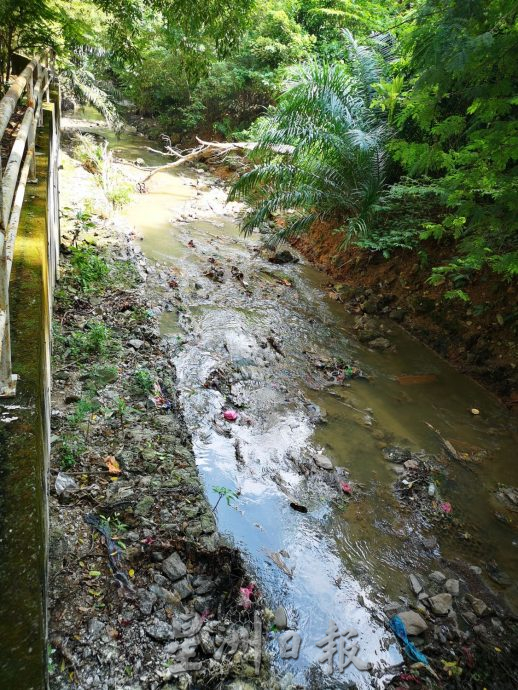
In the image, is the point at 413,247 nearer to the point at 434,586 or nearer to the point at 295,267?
the point at 295,267

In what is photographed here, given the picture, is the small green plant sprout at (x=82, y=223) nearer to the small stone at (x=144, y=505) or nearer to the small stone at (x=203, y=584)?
the small stone at (x=144, y=505)

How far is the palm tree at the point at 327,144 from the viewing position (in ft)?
22.4

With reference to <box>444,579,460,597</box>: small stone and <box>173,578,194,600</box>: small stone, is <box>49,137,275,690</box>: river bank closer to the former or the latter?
<box>173,578,194,600</box>: small stone

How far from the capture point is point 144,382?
3.93m

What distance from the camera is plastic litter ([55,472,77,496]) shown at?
2.74m

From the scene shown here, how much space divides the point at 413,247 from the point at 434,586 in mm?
5038

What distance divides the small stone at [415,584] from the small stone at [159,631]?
177cm

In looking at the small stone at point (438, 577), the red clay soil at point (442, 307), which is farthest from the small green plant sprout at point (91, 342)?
the red clay soil at point (442, 307)

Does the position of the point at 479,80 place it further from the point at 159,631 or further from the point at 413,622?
the point at 159,631

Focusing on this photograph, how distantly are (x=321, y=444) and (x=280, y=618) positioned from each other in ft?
5.84

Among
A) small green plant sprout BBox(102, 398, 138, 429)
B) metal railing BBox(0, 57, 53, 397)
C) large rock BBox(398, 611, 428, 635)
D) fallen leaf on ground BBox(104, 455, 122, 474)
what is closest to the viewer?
metal railing BBox(0, 57, 53, 397)

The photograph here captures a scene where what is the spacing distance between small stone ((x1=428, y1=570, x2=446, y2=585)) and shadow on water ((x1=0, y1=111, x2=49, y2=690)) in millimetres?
2819

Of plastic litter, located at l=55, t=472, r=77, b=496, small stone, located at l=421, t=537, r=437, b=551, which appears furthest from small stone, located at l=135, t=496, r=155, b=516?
small stone, located at l=421, t=537, r=437, b=551

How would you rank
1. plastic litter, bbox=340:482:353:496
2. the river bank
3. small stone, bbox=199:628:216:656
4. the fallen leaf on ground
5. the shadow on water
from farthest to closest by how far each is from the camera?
plastic litter, bbox=340:482:353:496, the fallen leaf on ground, small stone, bbox=199:628:216:656, the river bank, the shadow on water
